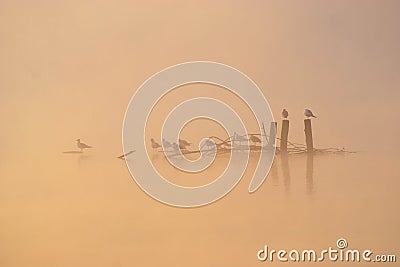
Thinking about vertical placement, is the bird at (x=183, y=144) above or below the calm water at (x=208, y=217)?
above

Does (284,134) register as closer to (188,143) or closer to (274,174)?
(274,174)

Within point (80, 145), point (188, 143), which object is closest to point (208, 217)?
point (188, 143)

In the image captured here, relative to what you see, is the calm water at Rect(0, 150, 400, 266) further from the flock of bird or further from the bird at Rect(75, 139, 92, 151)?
the flock of bird

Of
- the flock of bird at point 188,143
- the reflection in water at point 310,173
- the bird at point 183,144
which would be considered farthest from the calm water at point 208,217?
the bird at point 183,144

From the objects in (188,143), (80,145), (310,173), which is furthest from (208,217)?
(80,145)

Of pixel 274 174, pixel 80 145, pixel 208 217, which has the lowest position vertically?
pixel 208 217

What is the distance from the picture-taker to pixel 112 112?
2.24 metres

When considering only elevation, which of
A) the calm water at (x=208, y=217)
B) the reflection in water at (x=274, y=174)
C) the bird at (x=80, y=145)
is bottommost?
the calm water at (x=208, y=217)

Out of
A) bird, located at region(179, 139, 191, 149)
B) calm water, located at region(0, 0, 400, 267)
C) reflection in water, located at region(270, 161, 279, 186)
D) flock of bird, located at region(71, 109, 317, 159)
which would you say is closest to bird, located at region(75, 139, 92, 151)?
calm water, located at region(0, 0, 400, 267)

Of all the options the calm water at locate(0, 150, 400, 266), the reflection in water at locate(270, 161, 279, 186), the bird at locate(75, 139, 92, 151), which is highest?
the bird at locate(75, 139, 92, 151)

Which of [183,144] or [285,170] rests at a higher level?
[183,144]

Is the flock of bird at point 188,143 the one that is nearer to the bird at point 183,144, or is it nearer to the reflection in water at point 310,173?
the bird at point 183,144

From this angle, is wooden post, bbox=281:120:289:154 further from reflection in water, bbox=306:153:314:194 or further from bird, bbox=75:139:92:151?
bird, bbox=75:139:92:151

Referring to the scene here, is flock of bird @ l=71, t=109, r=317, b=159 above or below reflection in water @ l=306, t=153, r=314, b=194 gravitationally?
above
